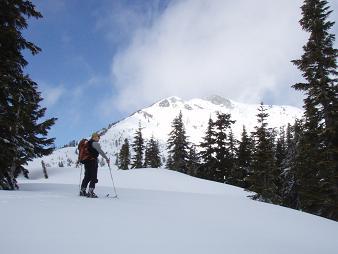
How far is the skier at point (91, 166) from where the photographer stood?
11.3m

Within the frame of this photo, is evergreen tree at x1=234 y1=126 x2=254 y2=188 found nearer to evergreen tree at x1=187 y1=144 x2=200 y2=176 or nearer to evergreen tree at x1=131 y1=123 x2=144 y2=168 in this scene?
evergreen tree at x1=187 y1=144 x2=200 y2=176

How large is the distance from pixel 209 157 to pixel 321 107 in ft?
83.4

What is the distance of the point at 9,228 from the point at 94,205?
3298mm

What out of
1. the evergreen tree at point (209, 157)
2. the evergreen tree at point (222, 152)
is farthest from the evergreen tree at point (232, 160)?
the evergreen tree at point (209, 157)

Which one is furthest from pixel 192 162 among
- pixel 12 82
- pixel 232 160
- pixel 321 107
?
pixel 12 82

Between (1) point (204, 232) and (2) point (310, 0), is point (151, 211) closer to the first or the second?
(1) point (204, 232)

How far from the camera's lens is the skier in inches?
446

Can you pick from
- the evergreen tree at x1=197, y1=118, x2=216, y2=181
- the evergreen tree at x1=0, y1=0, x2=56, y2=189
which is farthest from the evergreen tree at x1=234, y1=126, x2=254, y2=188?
the evergreen tree at x1=0, y1=0, x2=56, y2=189

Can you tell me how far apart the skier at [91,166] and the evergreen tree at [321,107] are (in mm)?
13803

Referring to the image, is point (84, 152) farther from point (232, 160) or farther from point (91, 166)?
point (232, 160)

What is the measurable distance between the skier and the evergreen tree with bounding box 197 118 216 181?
111ft

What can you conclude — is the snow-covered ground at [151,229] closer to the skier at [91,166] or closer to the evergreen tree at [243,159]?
the skier at [91,166]

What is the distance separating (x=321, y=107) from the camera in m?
20.5

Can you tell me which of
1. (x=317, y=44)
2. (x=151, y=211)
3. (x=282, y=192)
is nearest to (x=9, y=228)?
(x=151, y=211)
